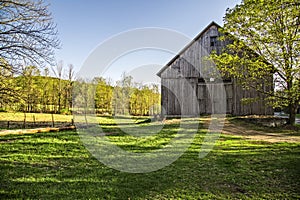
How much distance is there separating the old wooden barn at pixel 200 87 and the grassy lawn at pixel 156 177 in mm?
11060

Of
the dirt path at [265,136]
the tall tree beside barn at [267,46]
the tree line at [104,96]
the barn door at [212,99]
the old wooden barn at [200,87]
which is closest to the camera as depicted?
the dirt path at [265,136]

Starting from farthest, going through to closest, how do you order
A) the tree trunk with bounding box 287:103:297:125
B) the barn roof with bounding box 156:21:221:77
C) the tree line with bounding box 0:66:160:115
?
the tree line with bounding box 0:66:160:115 < the barn roof with bounding box 156:21:221:77 < the tree trunk with bounding box 287:103:297:125

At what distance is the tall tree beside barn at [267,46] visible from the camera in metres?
14.2

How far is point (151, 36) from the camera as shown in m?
13.4

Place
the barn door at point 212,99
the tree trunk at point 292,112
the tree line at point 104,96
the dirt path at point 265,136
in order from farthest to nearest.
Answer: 1. the tree line at point 104,96
2. the barn door at point 212,99
3. the tree trunk at point 292,112
4. the dirt path at point 265,136

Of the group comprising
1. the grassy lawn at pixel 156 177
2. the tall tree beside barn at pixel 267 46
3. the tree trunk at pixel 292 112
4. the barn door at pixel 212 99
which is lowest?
the grassy lawn at pixel 156 177

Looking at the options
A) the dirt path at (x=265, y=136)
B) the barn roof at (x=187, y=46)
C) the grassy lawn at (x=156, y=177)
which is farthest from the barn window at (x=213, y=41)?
the grassy lawn at (x=156, y=177)

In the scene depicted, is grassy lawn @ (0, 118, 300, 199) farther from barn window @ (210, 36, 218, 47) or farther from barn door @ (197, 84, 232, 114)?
barn window @ (210, 36, 218, 47)

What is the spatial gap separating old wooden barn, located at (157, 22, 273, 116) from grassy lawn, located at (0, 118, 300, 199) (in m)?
11.1

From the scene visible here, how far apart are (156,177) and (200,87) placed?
15.0 meters

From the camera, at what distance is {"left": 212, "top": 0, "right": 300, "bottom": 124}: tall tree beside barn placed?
46.6 feet

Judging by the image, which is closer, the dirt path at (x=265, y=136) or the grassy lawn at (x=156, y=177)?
the grassy lawn at (x=156, y=177)

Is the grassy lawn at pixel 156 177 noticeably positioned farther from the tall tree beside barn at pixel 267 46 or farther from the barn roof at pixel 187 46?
the barn roof at pixel 187 46

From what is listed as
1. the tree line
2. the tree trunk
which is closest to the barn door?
the tree trunk
